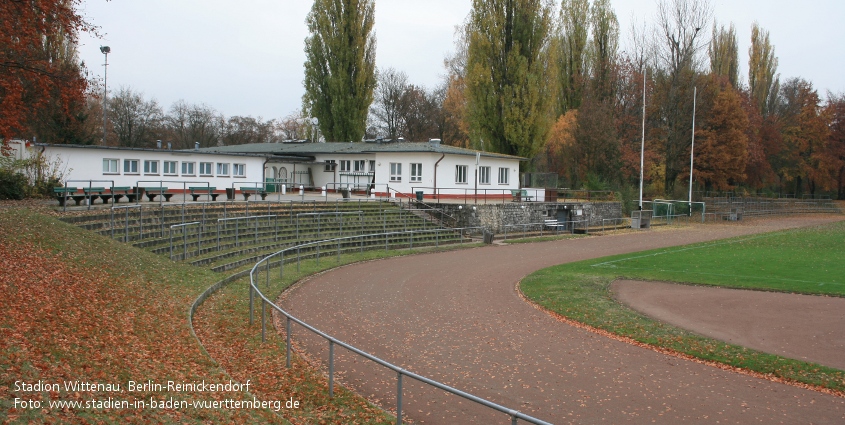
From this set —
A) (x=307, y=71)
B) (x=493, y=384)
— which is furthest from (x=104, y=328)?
(x=307, y=71)

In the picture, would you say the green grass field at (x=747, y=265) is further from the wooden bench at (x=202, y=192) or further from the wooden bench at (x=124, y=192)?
the wooden bench at (x=124, y=192)

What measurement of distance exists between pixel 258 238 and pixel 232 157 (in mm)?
18151

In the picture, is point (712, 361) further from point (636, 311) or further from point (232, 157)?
point (232, 157)

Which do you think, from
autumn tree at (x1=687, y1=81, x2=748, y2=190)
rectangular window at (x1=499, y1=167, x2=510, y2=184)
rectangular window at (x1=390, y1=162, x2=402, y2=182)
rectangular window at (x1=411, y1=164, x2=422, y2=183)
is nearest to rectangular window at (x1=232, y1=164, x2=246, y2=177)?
rectangular window at (x1=390, y1=162, x2=402, y2=182)

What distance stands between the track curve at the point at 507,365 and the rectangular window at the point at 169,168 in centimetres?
2103

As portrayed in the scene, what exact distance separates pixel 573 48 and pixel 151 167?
152 feet

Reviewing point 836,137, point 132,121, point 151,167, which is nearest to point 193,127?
point 132,121

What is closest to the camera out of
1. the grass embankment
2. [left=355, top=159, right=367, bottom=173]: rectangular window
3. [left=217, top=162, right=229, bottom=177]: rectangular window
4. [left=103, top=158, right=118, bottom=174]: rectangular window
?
the grass embankment

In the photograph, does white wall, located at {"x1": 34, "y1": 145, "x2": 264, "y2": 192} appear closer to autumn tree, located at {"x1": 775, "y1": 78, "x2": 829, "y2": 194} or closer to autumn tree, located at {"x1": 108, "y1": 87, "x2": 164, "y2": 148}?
autumn tree, located at {"x1": 108, "y1": 87, "x2": 164, "y2": 148}

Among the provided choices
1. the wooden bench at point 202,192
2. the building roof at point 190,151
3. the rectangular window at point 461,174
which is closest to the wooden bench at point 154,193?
the wooden bench at point 202,192

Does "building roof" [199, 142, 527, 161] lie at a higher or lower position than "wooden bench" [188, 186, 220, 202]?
higher

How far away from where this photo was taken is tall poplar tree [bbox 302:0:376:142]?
61375mm

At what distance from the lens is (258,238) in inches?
1032

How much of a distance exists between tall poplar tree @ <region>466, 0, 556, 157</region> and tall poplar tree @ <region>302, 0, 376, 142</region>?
13.0 metres
